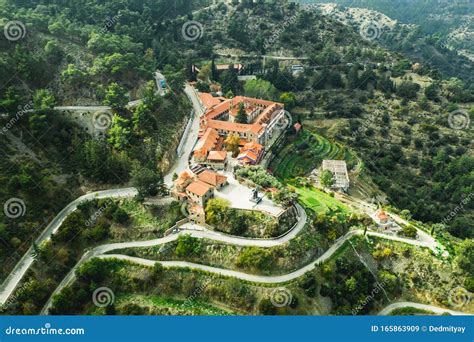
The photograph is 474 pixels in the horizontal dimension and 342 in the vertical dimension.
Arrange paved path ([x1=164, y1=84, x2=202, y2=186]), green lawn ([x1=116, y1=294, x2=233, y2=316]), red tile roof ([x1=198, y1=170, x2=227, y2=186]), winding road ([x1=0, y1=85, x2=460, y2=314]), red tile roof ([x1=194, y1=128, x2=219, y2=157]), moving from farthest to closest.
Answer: red tile roof ([x1=194, y1=128, x2=219, y2=157])
paved path ([x1=164, y1=84, x2=202, y2=186])
red tile roof ([x1=198, y1=170, x2=227, y2=186])
green lawn ([x1=116, y1=294, x2=233, y2=316])
winding road ([x1=0, y1=85, x2=460, y2=314])

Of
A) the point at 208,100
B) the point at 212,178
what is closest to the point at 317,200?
the point at 212,178

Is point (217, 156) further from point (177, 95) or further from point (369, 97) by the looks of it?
point (369, 97)

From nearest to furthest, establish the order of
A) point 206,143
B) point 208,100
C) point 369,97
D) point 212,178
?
point 212,178
point 206,143
point 208,100
point 369,97

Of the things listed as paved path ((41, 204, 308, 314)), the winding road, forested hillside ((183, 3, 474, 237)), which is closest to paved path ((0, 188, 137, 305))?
the winding road

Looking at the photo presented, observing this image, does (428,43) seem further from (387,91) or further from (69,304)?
(69,304)

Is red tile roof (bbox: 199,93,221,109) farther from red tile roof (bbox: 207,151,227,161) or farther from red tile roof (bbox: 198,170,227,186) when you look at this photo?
red tile roof (bbox: 198,170,227,186)

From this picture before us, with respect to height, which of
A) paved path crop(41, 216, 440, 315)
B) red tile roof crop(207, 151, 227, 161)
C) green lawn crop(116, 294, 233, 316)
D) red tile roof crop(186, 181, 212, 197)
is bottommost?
green lawn crop(116, 294, 233, 316)

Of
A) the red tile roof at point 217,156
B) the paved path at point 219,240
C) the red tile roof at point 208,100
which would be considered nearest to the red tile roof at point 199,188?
the paved path at point 219,240

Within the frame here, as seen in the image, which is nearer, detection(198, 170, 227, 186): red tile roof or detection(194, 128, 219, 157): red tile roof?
detection(198, 170, 227, 186): red tile roof

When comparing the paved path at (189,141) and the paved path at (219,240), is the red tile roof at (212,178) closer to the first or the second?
the paved path at (189,141)
